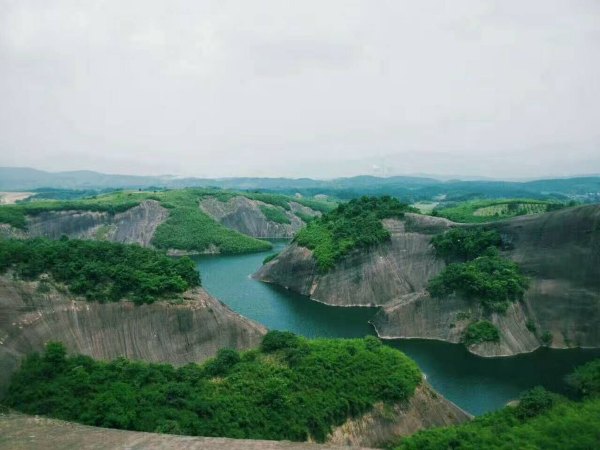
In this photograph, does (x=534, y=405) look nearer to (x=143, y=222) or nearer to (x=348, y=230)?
(x=348, y=230)

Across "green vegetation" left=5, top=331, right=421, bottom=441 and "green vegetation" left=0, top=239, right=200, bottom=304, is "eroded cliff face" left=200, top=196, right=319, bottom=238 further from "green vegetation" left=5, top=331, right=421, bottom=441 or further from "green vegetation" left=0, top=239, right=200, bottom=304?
"green vegetation" left=5, top=331, right=421, bottom=441

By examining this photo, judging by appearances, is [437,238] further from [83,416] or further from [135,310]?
[83,416]

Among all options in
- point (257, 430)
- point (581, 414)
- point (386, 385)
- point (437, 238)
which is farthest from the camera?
point (437, 238)

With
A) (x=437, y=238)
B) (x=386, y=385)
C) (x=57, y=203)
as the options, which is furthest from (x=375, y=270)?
(x=57, y=203)

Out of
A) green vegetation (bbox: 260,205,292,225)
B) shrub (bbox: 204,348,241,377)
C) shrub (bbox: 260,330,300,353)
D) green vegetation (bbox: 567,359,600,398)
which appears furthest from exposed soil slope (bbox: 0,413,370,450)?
green vegetation (bbox: 260,205,292,225)

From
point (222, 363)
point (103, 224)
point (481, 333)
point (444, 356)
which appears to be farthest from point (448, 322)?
point (103, 224)

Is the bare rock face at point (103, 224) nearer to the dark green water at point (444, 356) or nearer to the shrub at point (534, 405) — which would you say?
the dark green water at point (444, 356)
